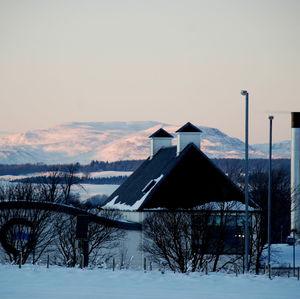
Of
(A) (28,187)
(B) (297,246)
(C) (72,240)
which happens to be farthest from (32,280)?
(B) (297,246)

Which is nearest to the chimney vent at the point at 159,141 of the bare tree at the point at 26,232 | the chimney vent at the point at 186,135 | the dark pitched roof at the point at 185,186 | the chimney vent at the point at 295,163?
the dark pitched roof at the point at 185,186

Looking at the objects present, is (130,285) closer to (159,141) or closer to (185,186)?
(185,186)

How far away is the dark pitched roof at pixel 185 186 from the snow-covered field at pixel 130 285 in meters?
24.6

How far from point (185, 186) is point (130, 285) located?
103 ft

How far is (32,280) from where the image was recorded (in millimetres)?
32156

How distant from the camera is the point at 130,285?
31.9 metres

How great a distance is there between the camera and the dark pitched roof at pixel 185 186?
202 ft

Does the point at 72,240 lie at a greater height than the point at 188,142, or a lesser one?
lesser

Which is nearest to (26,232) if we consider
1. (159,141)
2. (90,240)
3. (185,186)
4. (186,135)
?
(90,240)

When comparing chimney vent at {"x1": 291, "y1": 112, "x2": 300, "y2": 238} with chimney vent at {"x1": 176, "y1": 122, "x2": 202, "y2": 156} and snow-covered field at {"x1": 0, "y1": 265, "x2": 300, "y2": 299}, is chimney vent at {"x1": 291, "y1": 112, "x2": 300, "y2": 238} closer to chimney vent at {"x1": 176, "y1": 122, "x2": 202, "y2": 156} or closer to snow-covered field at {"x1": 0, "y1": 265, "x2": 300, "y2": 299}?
chimney vent at {"x1": 176, "y1": 122, "x2": 202, "y2": 156}

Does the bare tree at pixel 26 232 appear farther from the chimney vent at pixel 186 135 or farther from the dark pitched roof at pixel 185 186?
the chimney vent at pixel 186 135

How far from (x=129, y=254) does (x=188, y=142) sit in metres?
10.4

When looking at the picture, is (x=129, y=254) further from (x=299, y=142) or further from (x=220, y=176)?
(x=299, y=142)

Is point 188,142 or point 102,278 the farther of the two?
point 188,142
